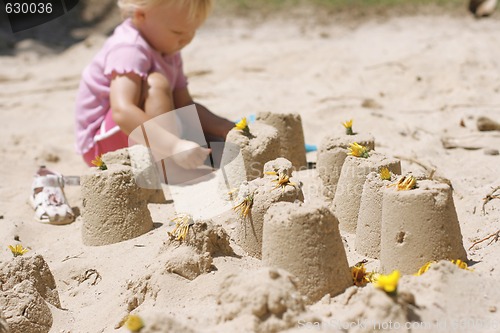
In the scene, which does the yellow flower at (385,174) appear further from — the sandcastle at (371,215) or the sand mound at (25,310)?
the sand mound at (25,310)

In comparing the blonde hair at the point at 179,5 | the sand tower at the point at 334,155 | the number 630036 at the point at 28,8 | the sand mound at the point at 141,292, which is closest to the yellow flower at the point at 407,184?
the sand tower at the point at 334,155

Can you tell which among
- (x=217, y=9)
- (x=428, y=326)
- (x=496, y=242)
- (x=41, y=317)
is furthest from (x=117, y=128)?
(x=217, y=9)

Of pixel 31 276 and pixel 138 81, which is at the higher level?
pixel 138 81

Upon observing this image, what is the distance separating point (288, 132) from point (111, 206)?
36.5 inches

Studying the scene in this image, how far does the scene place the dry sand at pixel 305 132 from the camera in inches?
60.5

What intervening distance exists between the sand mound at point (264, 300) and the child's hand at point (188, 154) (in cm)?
141

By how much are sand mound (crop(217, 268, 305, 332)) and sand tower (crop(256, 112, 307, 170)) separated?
1437mm

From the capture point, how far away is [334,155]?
2.51m

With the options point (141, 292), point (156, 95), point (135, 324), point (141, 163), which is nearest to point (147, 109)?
point (156, 95)

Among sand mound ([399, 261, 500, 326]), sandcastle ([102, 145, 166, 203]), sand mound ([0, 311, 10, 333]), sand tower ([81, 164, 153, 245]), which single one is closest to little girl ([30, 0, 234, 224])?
sandcastle ([102, 145, 166, 203])

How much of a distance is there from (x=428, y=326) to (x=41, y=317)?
1130mm

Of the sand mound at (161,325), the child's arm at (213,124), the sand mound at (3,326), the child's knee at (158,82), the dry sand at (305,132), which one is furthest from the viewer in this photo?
the child's arm at (213,124)

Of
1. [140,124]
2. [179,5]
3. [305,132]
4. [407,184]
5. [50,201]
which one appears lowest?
[305,132]

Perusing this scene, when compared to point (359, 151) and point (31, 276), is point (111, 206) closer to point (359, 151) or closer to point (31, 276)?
point (31, 276)
